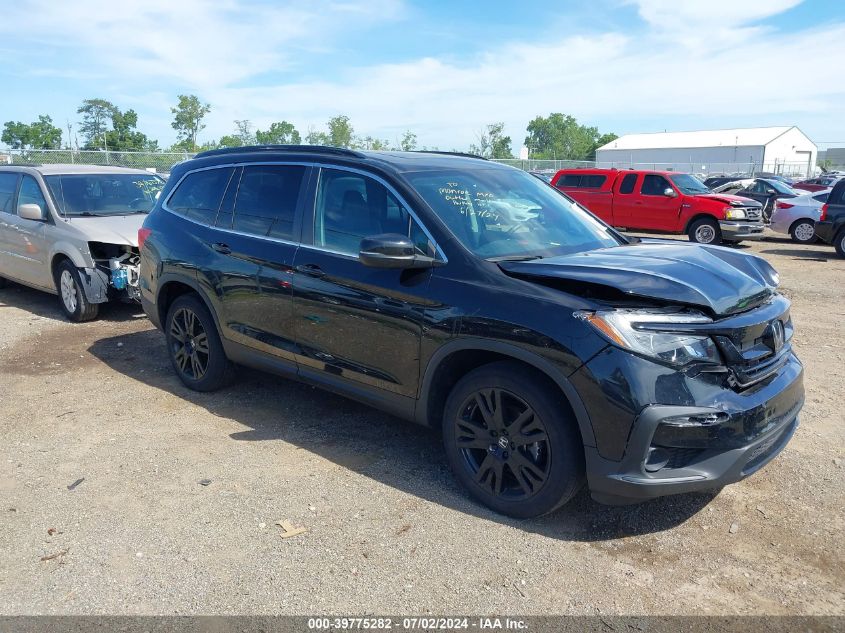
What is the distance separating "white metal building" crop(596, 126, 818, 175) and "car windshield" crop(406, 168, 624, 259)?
70.4m

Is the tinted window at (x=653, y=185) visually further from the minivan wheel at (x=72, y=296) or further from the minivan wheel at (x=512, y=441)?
the minivan wheel at (x=512, y=441)

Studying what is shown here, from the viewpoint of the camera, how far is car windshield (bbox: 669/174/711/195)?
1695cm

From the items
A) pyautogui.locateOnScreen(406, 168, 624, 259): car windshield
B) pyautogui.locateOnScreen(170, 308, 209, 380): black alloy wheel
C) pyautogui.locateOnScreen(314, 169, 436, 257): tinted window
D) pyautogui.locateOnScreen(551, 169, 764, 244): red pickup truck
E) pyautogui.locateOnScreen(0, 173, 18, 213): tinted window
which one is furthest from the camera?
pyautogui.locateOnScreen(551, 169, 764, 244): red pickup truck

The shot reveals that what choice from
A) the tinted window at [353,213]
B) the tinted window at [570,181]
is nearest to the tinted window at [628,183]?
the tinted window at [570,181]

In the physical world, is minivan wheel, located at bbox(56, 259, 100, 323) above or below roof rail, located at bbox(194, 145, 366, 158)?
below

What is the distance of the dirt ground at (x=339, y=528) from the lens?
310 cm

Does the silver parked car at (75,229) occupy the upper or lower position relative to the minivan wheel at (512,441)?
upper

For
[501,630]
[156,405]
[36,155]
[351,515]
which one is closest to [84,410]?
[156,405]

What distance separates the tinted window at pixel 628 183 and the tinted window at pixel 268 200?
14106 millimetres

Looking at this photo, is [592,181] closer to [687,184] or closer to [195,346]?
[687,184]

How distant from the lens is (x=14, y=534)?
3654mm

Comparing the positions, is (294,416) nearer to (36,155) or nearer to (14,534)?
(14,534)

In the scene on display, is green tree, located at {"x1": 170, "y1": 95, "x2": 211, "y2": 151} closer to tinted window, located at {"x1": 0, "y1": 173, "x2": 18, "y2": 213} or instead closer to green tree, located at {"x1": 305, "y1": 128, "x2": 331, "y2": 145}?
green tree, located at {"x1": 305, "y1": 128, "x2": 331, "y2": 145}

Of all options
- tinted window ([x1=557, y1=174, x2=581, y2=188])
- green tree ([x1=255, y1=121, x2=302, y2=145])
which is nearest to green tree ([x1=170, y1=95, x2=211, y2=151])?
green tree ([x1=255, y1=121, x2=302, y2=145])
